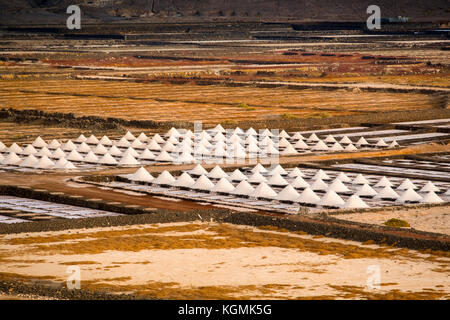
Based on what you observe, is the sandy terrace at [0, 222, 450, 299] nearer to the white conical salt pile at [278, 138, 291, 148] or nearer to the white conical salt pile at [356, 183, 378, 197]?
the white conical salt pile at [356, 183, 378, 197]

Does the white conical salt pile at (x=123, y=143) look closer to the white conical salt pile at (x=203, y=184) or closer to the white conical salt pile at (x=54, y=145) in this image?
the white conical salt pile at (x=54, y=145)

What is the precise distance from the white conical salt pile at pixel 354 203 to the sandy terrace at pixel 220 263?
261 cm

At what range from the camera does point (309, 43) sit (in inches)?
4621

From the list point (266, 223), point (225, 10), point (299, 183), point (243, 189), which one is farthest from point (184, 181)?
point (225, 10)

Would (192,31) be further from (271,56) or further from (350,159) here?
(350,159)

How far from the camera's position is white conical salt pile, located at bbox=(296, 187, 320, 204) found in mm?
21956

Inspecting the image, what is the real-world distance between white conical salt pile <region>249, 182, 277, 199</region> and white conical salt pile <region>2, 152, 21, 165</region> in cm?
779

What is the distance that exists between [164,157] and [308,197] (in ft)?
25.4

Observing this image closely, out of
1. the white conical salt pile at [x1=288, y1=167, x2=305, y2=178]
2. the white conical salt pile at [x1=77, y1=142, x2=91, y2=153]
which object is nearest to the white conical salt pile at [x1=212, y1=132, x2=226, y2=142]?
the white conical salt pile at [x1=77, y1=142, x2=91, y2=153]

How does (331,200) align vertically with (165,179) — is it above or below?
below

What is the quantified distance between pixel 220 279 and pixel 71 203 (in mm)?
7741

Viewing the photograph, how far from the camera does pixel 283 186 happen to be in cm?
2447

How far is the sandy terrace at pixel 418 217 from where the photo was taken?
19.6 m

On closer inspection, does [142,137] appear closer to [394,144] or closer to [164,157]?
[164,157]
